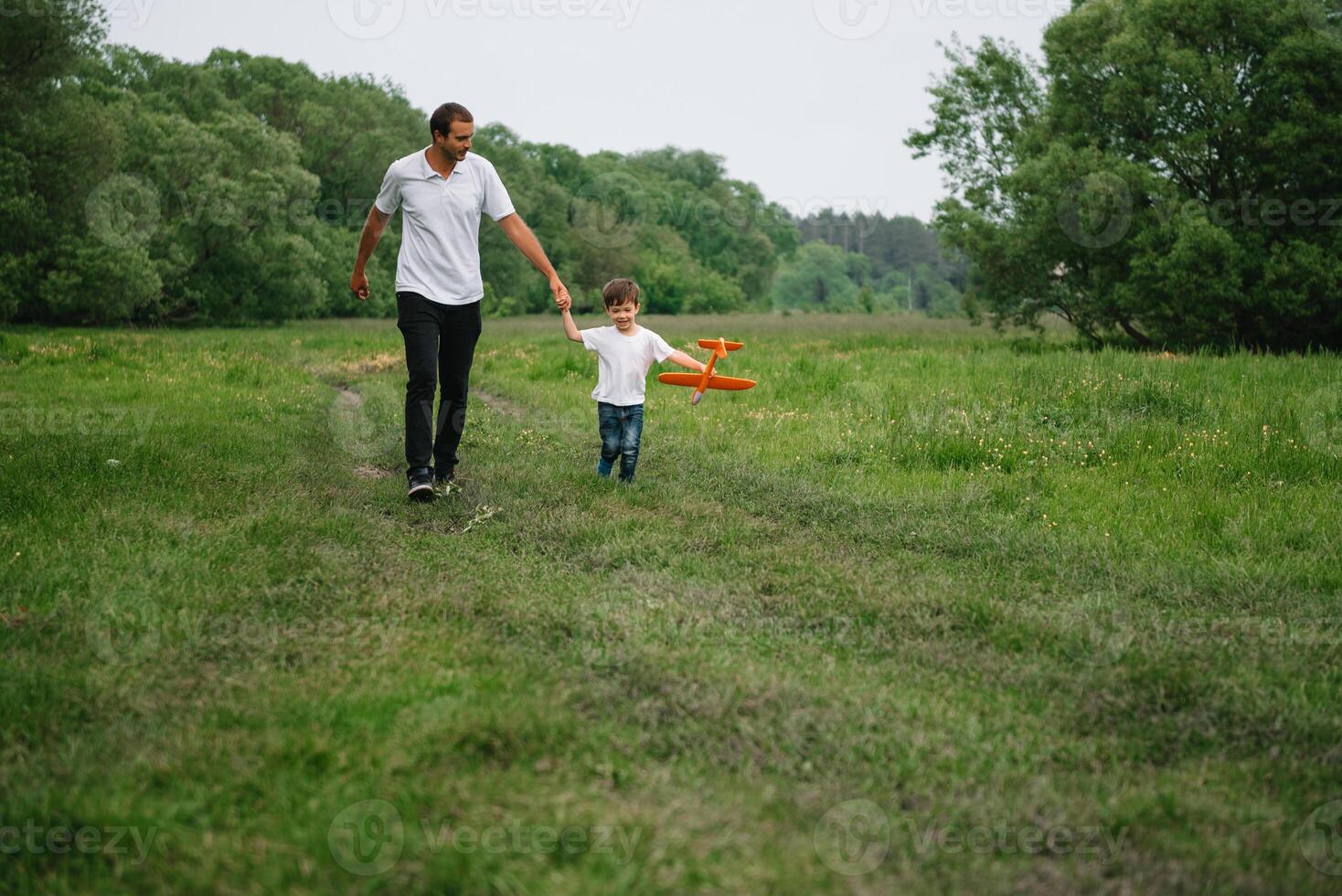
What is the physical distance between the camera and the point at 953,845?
9.82 feet

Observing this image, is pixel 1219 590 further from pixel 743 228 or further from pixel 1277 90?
pixel 743 228

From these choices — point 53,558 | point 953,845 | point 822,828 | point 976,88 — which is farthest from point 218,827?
point 976,88

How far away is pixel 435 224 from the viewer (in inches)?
293

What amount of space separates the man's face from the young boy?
4.68 feet

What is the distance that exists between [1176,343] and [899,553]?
17.3 metres

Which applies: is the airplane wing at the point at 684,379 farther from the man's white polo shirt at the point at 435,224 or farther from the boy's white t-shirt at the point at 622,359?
the man's white polo shirt at the point at 435,224

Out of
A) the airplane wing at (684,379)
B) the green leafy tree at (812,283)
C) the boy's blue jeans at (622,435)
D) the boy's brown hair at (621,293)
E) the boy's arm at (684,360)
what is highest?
the green leafy tree at (812,283)

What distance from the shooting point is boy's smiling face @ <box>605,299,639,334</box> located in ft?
25.6

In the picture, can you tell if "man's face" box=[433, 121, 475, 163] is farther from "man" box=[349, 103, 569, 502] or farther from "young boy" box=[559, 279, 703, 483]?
"young boy" box=[559, 279, 703, 483]

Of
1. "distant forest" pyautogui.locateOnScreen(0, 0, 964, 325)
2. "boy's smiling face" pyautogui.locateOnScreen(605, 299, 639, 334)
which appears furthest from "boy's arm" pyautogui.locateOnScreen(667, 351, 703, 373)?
"distant forest" pyautogui.locateOnScreen(0, 0, 964, 325)

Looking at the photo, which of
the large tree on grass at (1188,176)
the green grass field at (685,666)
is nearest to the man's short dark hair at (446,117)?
the green grass field at (685,666)

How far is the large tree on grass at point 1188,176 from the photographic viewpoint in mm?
18609

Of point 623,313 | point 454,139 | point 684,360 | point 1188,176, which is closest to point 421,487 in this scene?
Answer: point 623,313

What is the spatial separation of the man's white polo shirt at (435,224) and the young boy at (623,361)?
885mm
